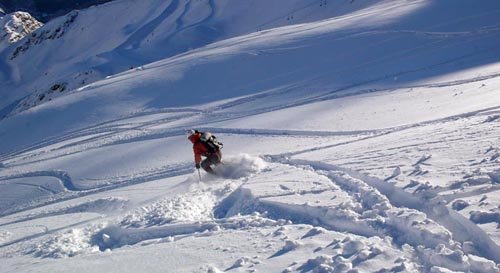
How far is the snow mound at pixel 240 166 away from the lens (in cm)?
981

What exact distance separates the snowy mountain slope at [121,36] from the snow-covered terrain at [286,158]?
12.6m

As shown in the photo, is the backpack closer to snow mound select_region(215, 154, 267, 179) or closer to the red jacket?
the red jacket

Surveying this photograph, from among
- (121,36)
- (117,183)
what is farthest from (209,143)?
(121,36)

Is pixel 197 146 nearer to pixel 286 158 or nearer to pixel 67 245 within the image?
pixel 286 158

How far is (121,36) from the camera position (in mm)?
44594

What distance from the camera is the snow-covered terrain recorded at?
586 centimetres

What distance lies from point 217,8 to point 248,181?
3656 cm

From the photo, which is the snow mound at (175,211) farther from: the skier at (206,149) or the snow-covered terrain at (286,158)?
the skier at (206,149)

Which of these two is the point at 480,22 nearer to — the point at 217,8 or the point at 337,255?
the point at 337,255

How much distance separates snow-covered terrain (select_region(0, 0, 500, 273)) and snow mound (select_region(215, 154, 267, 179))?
45 millimetres

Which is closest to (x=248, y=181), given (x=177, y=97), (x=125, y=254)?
(x=125, y=254)

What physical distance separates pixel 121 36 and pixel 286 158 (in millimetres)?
36843

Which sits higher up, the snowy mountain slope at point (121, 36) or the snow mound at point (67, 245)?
the snowy mountain slope at point (121, 36)

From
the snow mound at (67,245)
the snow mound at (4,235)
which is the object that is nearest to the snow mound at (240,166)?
the snow mound at (67,245)
